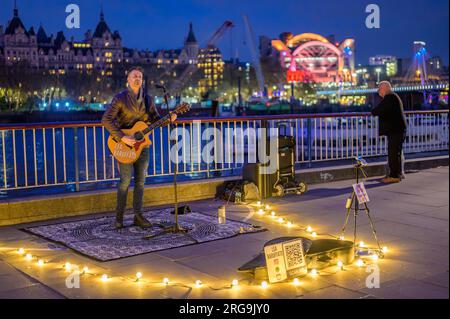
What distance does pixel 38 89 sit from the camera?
2857 inches

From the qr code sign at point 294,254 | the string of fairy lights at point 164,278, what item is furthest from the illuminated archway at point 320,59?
the qr code sign at point 294,254

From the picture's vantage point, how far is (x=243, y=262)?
19.2 ft

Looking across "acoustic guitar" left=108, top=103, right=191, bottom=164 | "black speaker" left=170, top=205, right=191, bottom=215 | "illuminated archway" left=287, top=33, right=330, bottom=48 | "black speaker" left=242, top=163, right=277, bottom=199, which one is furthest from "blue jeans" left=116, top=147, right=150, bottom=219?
"illuminated archway" left=287, top=33, right=330, bottom=48

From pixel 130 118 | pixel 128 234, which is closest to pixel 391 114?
pixel 130 118

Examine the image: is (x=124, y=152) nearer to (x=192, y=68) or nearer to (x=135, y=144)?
(x=135, y=144)

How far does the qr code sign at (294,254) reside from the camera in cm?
516

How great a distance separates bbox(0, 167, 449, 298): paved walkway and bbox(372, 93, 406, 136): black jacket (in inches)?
101

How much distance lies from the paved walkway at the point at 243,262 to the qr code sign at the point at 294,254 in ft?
0.54

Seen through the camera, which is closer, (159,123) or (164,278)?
(164,278)

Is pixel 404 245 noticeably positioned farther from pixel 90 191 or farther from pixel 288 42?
pixel 288 42

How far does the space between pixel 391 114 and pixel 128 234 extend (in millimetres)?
5669

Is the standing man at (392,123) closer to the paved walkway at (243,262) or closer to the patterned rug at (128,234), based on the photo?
the paved walkway at (243,262)

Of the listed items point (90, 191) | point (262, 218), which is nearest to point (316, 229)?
point (262, 218)
